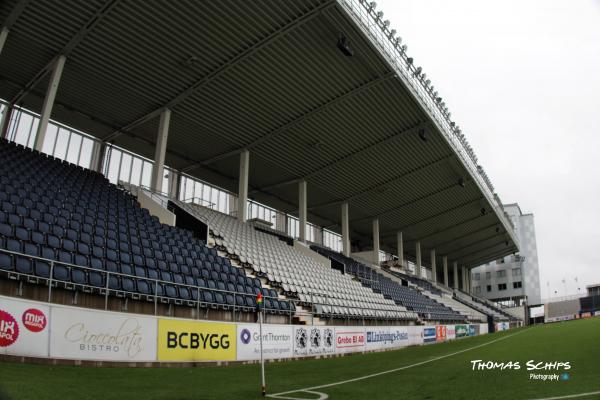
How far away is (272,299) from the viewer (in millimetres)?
16859

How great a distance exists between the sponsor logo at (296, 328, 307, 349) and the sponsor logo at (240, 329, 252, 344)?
2.79 metres

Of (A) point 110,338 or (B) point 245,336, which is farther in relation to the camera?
(B) point 245,336

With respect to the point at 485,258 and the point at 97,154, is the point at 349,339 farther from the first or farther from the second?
the point at 485,258

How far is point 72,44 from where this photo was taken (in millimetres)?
20359

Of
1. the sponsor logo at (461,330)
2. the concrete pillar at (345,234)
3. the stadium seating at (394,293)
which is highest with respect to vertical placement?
the concrete pillar at (345,234)

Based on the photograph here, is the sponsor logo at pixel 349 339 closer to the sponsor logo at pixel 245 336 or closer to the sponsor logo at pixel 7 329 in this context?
the sponsor logo at pixel 245 336

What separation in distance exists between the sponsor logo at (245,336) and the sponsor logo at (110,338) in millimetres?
3730

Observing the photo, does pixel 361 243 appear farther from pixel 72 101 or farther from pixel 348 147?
pixel 72 101

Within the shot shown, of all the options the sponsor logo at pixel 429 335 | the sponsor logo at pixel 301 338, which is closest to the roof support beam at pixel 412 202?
the sponsor logo at pixel 429 335

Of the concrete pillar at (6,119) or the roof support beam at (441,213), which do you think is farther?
the roof support beam at (441,213)

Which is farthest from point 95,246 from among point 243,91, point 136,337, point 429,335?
point 429,335

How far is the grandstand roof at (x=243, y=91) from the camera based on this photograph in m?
19.3

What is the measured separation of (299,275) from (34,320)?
16.3 m

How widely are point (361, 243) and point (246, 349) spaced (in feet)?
139
